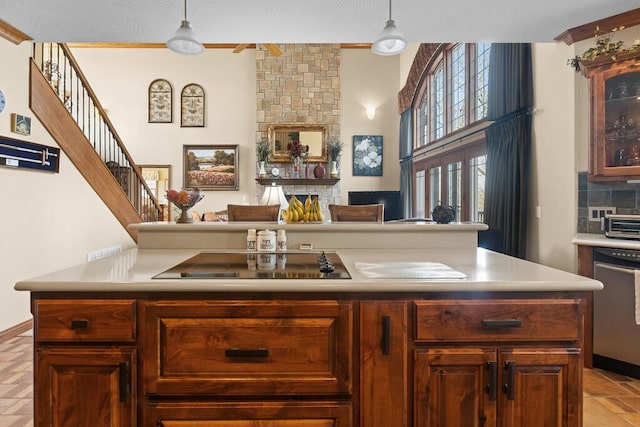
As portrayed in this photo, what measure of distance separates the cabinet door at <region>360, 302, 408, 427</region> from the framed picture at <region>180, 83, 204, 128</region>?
24.8ft

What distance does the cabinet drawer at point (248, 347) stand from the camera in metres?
1.33

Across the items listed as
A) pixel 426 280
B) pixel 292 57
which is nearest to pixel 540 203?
pixel 426 280

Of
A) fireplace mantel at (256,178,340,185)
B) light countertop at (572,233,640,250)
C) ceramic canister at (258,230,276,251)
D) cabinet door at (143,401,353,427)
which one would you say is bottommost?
cabinet door at (143,401,353,427)

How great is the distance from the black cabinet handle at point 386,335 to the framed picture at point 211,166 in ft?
23.1

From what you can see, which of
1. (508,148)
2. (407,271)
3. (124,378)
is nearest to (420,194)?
(508,148)

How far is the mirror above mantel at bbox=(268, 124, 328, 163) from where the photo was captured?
786cm

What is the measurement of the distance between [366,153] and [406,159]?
1.01 m

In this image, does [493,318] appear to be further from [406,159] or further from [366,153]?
[366,153]

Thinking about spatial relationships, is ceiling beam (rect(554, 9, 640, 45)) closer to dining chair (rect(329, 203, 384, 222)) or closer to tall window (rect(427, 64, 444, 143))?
dining chair (rect(329, 203, 384, 222))

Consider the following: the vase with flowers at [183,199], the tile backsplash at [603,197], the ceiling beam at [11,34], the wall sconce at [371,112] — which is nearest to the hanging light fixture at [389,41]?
the vase with flowers at [183,199]

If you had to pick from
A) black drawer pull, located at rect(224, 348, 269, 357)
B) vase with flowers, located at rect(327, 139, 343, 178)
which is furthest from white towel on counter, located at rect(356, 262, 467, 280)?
vase with flowers, located at rect(327, 139, 343, 178)

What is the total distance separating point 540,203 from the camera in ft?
10.9

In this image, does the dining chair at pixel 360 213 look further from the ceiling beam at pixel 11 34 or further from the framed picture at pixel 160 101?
the framed picture at pixel 160 101

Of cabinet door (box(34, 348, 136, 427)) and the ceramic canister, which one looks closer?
cabinet door (box(34, 348, 136, 427))
